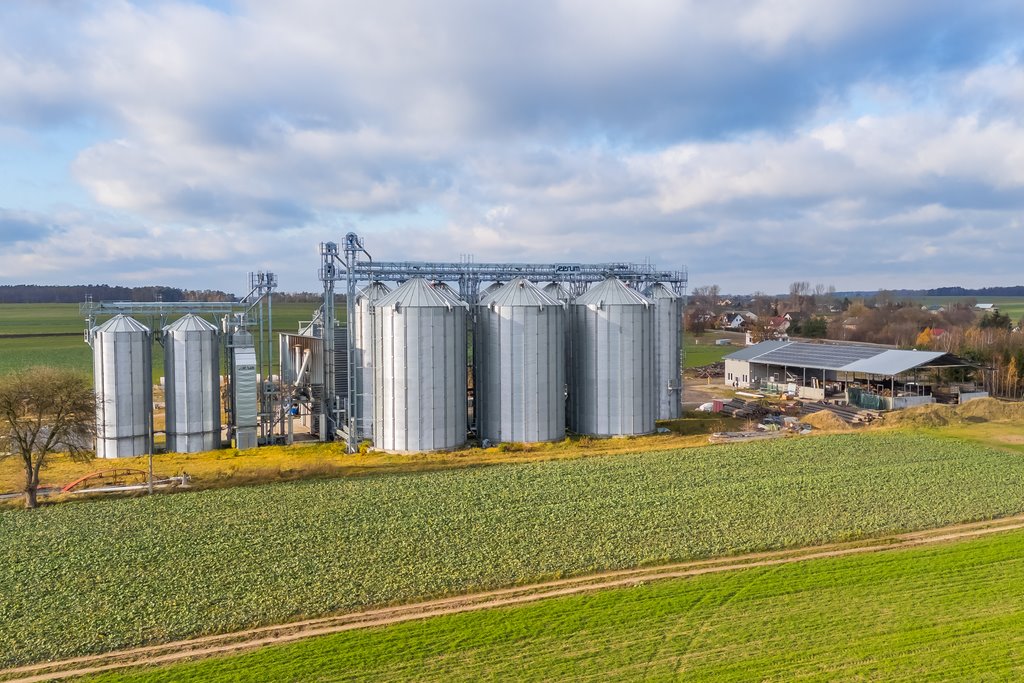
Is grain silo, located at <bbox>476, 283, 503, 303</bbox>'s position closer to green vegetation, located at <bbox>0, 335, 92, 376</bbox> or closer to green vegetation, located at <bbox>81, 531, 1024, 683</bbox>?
green vegetation, located at <bbox>81, 531, 1024, 683</bbox>

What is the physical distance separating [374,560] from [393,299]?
19.9 m

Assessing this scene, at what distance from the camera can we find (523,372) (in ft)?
132

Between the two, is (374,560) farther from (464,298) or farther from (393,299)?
(464,298)

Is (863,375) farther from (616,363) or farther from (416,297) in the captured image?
(416,297)

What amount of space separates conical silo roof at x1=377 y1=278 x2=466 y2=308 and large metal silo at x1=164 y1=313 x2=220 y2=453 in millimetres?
9906

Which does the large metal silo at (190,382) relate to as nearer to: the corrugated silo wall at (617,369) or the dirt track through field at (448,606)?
the corrugated silo wall at (617,369)

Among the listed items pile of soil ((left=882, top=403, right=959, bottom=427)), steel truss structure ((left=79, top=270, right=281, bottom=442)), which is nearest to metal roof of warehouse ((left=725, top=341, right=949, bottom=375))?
pile of soil ((left=882, top=403, right=959, bottom=427))

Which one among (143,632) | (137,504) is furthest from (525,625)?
(137,504)

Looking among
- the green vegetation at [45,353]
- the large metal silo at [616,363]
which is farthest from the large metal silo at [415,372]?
the green vegetation at [45,353]

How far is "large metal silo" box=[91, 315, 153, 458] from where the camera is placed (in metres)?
38.0

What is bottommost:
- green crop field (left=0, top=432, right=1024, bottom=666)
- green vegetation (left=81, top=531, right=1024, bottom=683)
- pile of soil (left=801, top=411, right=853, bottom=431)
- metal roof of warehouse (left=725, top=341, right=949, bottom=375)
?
green vegetation (left=81, top=531, right=1024, bottom=683)

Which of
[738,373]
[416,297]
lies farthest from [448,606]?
[738,373]

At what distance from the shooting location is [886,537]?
23.8 metres

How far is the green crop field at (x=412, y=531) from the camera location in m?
18.3
